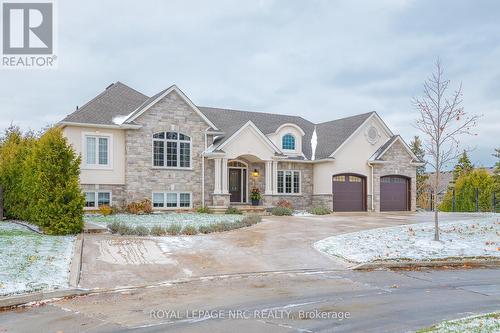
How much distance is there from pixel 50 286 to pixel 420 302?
6.78 meters

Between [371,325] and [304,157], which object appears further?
[304,157]

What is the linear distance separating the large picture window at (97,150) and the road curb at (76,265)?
32.5 feet

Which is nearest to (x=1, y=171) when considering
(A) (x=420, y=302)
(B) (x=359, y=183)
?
(A) (x=420, y=302)

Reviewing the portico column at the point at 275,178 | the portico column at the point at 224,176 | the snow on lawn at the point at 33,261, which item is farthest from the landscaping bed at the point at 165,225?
the portico column at the point at 275,178

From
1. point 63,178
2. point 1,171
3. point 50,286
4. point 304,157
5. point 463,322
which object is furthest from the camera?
point 304,157

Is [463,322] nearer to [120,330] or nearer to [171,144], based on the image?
[120,330]

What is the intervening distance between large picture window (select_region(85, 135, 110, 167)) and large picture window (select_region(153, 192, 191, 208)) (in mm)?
3067

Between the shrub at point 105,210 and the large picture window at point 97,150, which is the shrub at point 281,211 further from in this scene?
the large picture window at point 97,150

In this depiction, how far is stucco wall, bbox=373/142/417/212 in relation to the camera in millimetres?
28984

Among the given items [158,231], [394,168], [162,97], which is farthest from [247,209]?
[394,168]

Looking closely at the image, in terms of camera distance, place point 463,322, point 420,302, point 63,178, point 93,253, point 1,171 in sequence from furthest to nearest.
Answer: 1. point 1,171
2. point 63,178
3. point 93,253
4. point 420,302
5. point 463,322

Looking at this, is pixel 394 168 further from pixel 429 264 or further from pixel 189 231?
pixel 429 264

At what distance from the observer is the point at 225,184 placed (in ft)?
81.4

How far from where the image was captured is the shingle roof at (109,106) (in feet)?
73.8
